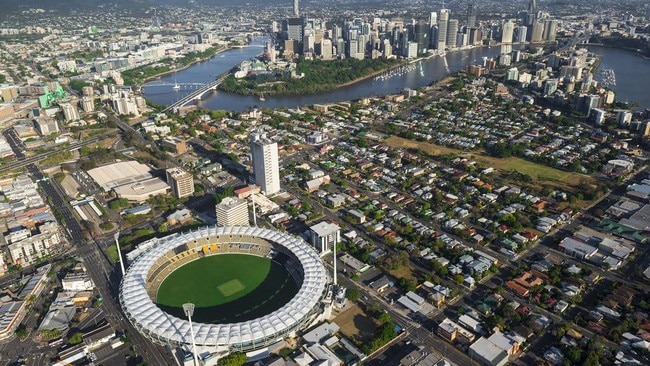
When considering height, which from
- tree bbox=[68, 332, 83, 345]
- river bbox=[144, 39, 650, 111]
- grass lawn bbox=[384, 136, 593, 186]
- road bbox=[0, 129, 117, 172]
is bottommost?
tree bbox=[68, 332, 83, 345]

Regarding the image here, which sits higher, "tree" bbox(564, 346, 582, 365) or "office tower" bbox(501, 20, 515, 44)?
"office tower" bbox(501, 20, 515, 44)

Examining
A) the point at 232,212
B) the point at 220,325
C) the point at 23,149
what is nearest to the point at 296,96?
the point at 23,149

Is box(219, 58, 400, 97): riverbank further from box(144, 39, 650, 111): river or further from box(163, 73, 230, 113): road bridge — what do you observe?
box(163, 73, 230, 113): road bridge

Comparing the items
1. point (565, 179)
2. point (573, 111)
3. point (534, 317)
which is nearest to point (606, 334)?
point (534, 317)

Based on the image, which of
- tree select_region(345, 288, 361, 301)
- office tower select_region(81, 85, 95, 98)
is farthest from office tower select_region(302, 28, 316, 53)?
tree select_region(345, 288, 361, 301)

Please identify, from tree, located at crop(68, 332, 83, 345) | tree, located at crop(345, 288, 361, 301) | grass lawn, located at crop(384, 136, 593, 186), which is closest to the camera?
tree, located at crop(68, 332, 83, 345)

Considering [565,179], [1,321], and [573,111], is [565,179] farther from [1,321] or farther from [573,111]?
[1,321]

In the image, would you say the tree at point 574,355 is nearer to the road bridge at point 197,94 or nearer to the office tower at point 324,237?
the office tower at point 324,237
